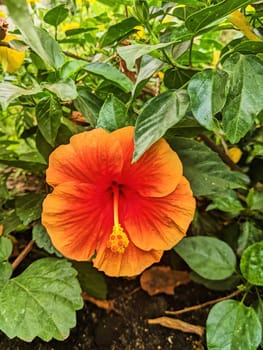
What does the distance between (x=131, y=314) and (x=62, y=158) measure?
38 centimetres

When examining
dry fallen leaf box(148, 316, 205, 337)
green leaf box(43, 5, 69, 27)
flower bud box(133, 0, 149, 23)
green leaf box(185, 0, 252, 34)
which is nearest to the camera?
green leaf box(185, 0, 252, 34)

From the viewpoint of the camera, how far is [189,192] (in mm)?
607

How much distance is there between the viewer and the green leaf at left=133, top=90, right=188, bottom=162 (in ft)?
1.73

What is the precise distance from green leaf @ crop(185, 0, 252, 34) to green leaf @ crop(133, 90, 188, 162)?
3.5 inches

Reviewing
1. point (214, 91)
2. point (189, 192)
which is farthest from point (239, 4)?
point (189, 192)

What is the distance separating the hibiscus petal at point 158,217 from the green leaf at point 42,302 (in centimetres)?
15

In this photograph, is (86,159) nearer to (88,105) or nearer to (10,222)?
(88,105)

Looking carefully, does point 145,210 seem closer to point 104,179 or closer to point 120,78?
point 104,179

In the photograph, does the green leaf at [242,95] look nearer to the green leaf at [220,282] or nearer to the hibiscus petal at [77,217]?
the hibiscus petal at [77,217]

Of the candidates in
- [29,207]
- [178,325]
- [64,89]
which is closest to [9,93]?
[64,89]

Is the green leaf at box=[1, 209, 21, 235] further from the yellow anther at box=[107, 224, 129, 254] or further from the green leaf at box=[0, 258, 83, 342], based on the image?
the yellow anther at box=[107, 224, 129, 254]

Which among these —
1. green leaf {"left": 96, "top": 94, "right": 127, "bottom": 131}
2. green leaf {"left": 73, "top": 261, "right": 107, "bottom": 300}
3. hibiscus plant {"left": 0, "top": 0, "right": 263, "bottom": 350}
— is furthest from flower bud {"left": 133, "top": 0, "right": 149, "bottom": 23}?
green leaf {"left": 73, "top": 261, "right": 107, "bottom": 300}

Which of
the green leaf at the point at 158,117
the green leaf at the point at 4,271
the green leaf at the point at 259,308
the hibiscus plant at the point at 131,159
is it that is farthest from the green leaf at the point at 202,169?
the green leaf at the point at 4,271

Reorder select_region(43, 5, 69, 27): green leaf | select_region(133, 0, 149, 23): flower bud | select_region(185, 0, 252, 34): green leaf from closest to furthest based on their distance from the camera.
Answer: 1. select_region(185, 0, 252, 34): green leaf
2. select_region(133, 0, 149, 23): flower bud
3. select_region(43, 5, 69, 27): green leaf
